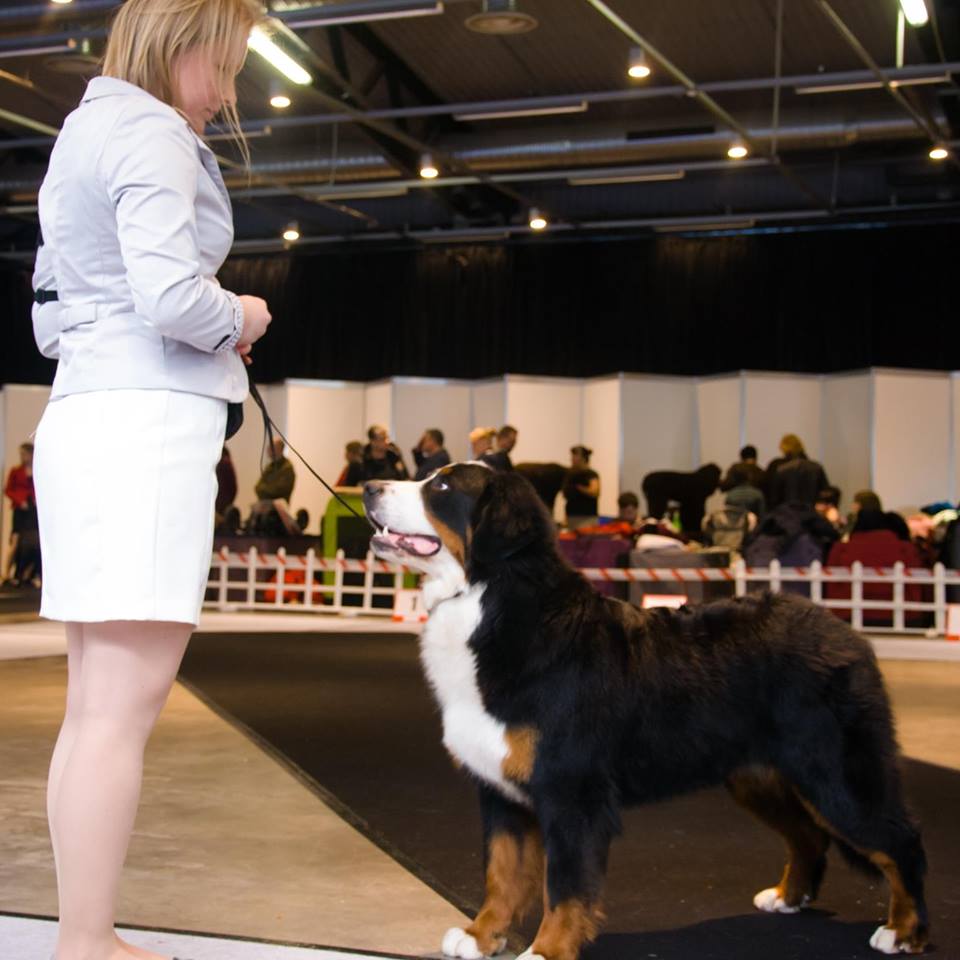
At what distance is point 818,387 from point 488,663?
47.4ft

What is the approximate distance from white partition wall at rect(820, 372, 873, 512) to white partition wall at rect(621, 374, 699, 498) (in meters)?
1.71

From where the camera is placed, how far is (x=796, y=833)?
10.6 feet

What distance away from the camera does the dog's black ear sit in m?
2.86

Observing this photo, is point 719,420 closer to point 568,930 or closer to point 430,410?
point 430,410

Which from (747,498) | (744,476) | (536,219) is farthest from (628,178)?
(747,498)

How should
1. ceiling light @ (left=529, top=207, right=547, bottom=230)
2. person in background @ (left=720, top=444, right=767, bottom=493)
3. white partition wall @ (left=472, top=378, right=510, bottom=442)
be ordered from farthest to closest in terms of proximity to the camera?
ceiling light @ (left=529, top=207, right=547, bottom=230) < white partition wall @ (left=472, top=378, right=510, bottom=442) < person in background @ (left=720, top=444, right=767, bottom=493)

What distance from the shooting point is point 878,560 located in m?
11.5

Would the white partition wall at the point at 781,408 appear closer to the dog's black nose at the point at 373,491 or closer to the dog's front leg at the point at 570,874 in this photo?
the dog's black nose at the point at 373,491

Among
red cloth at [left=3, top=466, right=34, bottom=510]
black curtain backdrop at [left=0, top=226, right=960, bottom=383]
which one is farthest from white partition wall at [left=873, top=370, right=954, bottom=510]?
red cloth at [left=3, top=466, right=34, bottom=510]

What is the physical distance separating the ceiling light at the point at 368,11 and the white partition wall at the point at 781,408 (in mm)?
8104

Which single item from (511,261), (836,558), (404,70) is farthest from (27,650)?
(511,261)

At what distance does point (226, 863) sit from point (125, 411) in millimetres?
1880

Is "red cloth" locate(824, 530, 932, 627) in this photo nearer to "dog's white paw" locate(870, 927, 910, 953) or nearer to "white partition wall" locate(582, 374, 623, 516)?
"white partition wall" locate(582, 374, 623, 516)

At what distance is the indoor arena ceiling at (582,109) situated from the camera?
Answer: 11984 mm
